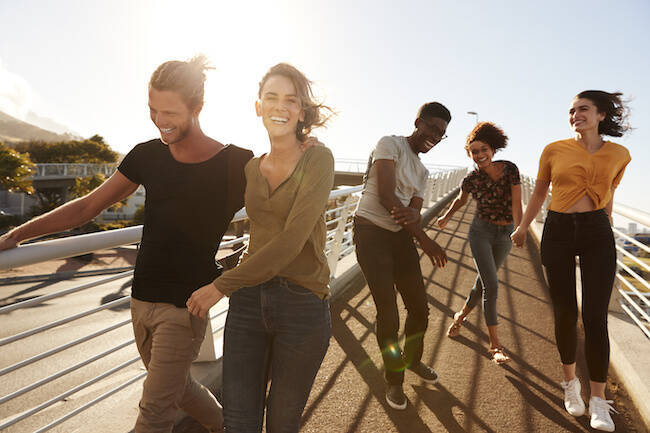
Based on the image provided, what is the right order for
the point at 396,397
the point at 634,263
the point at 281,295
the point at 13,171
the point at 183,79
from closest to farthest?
the point at 281,295 → the point at 183,79 → the point at 396,397 → the point at 634,263 → the point at 13,171

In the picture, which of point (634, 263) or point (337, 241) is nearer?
point (634, 263)

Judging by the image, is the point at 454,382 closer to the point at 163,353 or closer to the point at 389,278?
the point at 389,278

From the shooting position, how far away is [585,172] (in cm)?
271

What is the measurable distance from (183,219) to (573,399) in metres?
2.82

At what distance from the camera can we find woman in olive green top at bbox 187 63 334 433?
1.50 m

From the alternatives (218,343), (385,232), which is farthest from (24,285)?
(385,232)

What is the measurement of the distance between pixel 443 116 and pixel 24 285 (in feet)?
76.9

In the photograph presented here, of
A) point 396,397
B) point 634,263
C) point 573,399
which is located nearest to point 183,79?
point 396,397

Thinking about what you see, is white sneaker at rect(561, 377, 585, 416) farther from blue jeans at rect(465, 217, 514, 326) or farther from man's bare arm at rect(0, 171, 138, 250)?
man's bare arm at rect(0, 171, 138, 250)

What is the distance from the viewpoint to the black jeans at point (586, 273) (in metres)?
2.65

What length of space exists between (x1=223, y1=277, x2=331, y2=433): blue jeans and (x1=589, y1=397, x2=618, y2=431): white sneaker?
215 centimetres

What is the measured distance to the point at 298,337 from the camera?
1.50 meters

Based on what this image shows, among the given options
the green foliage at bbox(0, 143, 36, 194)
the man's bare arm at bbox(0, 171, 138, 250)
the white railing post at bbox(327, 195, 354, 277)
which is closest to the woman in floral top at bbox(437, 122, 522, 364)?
the white railing post at bbox(327, 195, 354, 277)

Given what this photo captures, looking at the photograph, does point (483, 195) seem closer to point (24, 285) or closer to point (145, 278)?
point (145, 278)
